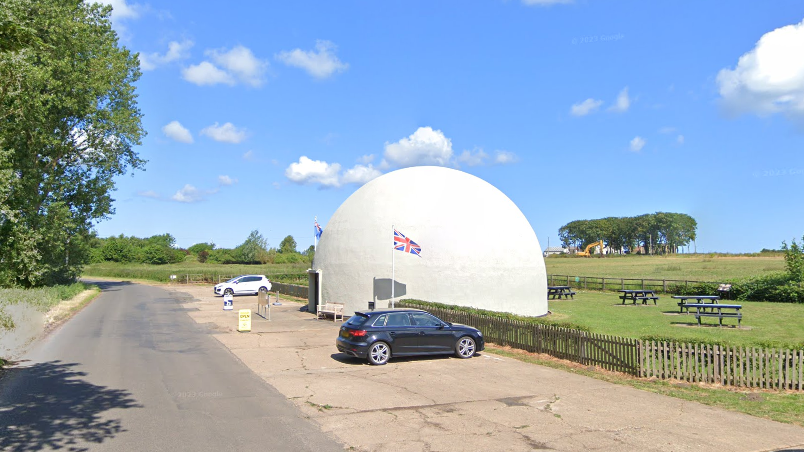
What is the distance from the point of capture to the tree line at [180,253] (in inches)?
4006

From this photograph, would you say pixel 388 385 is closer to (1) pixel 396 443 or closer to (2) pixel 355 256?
(1) pixel 396 443

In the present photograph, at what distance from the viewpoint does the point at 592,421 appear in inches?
363

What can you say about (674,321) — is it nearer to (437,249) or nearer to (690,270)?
(437,249)

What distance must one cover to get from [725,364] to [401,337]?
25.8 feet

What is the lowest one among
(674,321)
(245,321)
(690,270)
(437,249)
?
(674,321)

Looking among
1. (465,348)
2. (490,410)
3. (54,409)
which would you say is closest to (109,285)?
(465,348)

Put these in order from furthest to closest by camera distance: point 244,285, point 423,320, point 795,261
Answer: point 244,285 < point 795,261 < point 423,320

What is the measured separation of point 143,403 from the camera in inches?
393

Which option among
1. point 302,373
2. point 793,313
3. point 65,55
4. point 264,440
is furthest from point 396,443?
point 65,55

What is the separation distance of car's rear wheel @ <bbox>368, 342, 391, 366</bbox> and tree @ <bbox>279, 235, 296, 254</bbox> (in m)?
120

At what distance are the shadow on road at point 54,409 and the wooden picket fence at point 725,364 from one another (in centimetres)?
1142

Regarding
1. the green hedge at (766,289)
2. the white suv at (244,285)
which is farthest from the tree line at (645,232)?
the white suv at (244,285)

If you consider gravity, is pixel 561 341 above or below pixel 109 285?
above

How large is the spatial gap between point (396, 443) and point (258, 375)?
19.8ft
